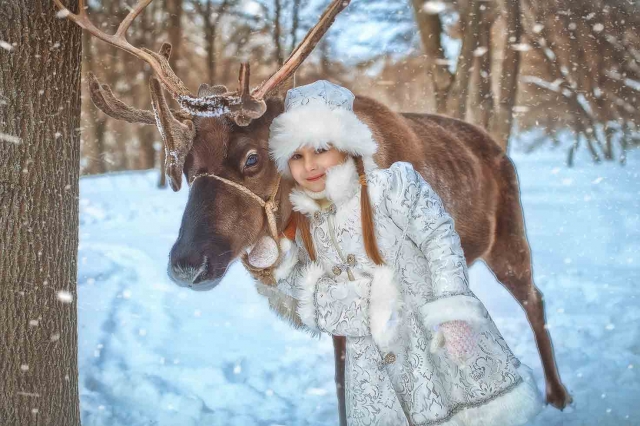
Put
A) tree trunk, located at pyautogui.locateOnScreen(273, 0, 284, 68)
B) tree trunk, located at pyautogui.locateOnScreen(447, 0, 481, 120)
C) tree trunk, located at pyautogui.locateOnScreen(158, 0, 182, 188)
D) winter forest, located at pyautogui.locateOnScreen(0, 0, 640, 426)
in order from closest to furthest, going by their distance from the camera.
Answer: winter forest, located at pyautogui.locateOnScreen(0, 0, 640, 426), tree trunk, located at pyautogui.locateOnScreen(447, 0, 481, 120), tree trunk, located at pyautogui.locateOnScreen(273, 0, 284, 68), tree trunk, located at pyautogui.locateOnScreen(158, 0, 182, 188)

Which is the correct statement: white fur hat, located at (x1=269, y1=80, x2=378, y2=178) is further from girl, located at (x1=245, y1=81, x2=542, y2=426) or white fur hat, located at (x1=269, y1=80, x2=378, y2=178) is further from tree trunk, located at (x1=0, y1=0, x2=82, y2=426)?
tree trunk, located at (x1=0, y1=0, x2=82, y2=426)

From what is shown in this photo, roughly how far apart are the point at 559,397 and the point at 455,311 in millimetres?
2203

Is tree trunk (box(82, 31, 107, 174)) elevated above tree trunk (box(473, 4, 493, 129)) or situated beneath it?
situated beneath

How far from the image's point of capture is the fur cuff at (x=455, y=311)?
208cm

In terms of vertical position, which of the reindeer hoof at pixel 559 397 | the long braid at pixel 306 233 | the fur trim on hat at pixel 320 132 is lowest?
the reindeer hoof at pixel 559 397

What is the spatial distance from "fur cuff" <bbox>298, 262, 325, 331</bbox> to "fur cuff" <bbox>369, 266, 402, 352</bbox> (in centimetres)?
25

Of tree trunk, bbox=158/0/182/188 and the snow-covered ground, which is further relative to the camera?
tree trunk, bbox=158/0/182/188

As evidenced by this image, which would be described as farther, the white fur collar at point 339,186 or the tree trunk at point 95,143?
the tree trunk at point 95,143

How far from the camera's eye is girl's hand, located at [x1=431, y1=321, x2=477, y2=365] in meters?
2.07

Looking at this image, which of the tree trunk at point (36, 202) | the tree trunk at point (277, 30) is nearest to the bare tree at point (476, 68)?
the tree trunk at point (277, 30)

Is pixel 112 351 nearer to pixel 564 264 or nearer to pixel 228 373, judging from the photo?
pixel 228 373

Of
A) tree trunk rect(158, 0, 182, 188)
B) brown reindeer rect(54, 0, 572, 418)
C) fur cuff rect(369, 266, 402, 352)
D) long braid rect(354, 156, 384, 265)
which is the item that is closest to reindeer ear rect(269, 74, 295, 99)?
brown reindeer rect(54, 0, 572, 418)

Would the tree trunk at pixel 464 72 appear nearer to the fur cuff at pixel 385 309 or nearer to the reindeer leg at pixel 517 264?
the reindeer leg at pixel 517 264

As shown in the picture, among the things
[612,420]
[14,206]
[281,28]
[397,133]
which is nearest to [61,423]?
[14,206]
